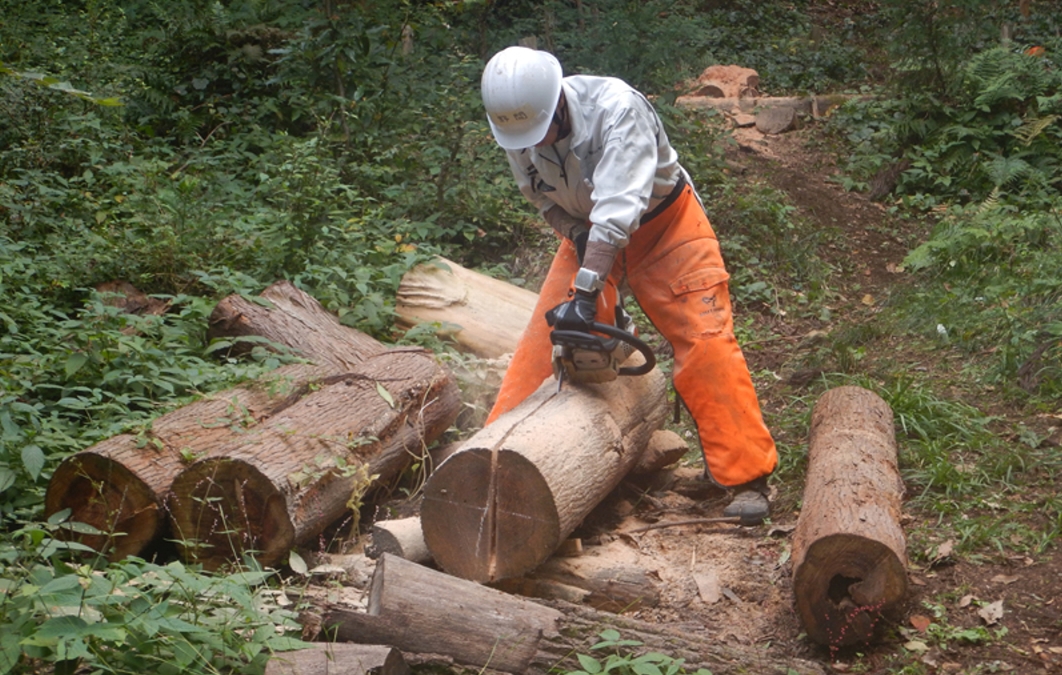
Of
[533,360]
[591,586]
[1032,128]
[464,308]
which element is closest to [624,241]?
[533,360]

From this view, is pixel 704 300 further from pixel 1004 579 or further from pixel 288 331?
pixel 288 331

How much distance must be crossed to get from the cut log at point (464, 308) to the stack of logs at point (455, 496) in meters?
1.19

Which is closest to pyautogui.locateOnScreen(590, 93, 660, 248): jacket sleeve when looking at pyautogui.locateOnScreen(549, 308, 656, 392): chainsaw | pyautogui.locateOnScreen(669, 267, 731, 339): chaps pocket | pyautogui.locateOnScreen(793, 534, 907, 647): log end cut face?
pyautogui.locateOnScreen(549, 308, 656, 392): chainsaw

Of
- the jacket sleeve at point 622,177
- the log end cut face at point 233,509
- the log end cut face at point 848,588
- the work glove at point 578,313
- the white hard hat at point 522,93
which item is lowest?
the log end cut face at point 848,588

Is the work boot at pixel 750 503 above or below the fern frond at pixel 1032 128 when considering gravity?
below

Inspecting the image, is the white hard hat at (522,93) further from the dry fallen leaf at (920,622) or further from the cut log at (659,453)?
the dry fallen leaf at (920,622)

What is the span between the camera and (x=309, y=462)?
4004 mm

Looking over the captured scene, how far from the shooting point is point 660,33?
8.74 m

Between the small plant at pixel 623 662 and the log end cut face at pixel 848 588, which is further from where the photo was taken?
the log end cut face at pixel 848 588

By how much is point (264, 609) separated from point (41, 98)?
20.6 ft

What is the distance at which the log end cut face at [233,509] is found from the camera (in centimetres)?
376

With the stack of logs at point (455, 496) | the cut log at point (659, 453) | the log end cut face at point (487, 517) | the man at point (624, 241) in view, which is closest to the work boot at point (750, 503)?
the man at point (624, 241)

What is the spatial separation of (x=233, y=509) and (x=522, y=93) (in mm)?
2099

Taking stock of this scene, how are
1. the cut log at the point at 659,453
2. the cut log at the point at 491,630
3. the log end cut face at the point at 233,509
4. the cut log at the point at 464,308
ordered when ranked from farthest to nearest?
the cut log at the point at 464,308 < the cut log at the point at 659,453 < the log end cut face at the point at 233,509 < the cut log at the point at 491,630
